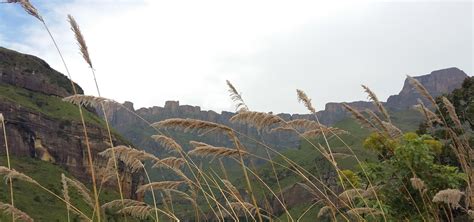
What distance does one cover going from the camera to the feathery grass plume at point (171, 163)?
388 cm

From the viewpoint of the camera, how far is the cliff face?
134625 millimetres

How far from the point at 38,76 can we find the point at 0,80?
A: 13.3 meters

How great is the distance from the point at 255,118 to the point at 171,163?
2.95ft

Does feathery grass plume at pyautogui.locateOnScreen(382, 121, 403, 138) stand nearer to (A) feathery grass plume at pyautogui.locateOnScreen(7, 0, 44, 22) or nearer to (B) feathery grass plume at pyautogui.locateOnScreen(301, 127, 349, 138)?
(B) feathery grass plume at pyautogui.locateOnScreen(301, 127, 349, 138)

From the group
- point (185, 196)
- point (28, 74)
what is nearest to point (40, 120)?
point (28, 74)

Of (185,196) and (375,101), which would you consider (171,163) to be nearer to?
(185,196)

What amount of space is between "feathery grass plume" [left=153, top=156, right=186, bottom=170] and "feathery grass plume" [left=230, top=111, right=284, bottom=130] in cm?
63

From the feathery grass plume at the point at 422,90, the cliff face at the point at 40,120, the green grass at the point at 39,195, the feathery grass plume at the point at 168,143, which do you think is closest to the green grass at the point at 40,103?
the cliff face at the point at 40,120

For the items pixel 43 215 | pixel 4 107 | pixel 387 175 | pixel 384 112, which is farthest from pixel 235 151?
A: pixel 4 107

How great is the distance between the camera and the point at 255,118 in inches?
141

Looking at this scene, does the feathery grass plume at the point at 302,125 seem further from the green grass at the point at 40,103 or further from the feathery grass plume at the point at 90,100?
the green grass at the point at 40,103

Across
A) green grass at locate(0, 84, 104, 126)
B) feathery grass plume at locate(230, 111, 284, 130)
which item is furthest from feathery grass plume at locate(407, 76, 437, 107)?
green grass at locate(0, 84, 104, 126)

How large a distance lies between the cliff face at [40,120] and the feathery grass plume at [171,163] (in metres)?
123

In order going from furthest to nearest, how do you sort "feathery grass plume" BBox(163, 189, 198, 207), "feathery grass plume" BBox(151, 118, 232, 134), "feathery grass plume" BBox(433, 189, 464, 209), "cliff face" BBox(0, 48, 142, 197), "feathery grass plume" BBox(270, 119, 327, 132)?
"cliff face" BBox(0, 48, 142, 197), "feathery grass plume" BBox(163, 189, 198, 207), "feathery grass plume" BBox(270, 119, 327, 132), "feathery grass plume" BBox(151, 118, 232, 134), "feathery grass plume" BBox(433, 189, 464, 209)
